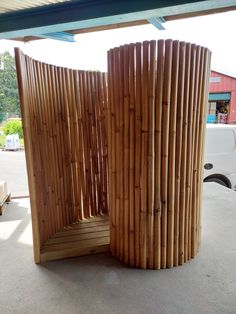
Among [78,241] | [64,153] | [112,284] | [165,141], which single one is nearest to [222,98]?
[64,153]

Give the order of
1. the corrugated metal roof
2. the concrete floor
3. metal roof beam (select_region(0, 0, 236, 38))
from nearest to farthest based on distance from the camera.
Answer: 1. the concrete floor
2. metal roof beam (select_region(0, 0, 236, 38))
3. the corrugated metal roof

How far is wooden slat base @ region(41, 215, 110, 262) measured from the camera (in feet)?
7.54

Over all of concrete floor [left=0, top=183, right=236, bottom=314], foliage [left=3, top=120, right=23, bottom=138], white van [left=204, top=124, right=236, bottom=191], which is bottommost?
concrete floor [left=0, top=183, right=236, bottom=314]

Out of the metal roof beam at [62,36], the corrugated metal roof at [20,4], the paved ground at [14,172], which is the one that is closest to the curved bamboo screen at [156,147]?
the corrugated metal roof at [20,4]

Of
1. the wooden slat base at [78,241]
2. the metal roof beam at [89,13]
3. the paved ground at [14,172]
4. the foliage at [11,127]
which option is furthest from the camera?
the foliage at [11,127]

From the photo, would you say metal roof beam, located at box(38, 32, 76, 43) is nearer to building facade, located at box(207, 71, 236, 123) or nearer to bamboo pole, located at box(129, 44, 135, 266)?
bamboo pole, located at box(129, 44, 135, 266)

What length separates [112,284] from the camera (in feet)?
6.34

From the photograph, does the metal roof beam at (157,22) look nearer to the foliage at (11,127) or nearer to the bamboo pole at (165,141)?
the bamboo pole at (165,141)

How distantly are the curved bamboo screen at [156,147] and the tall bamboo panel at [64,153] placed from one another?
55cm

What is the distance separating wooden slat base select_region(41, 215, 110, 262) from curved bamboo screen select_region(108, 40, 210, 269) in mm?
277

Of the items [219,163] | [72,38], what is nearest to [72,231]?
[72,38]

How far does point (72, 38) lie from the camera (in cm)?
354

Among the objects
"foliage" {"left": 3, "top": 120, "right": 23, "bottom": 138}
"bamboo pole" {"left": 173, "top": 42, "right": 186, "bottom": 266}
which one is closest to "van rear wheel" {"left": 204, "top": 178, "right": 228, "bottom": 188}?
"bamboo pole" {"left": 173, "top": 42, "right": 186, "bottom": 266}

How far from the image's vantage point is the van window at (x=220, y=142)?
4.71 metres
